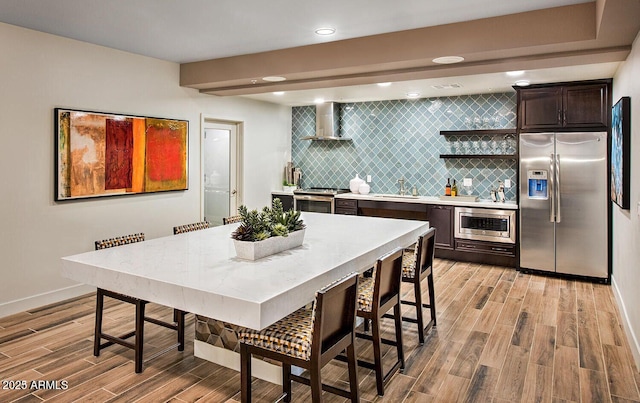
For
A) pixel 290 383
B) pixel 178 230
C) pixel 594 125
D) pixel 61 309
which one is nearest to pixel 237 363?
pixel 290 383

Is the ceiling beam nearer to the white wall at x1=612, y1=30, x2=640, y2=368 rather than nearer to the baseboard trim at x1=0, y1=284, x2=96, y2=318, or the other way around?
the white wall at x1=612, y1=30, x2=640, y2=368

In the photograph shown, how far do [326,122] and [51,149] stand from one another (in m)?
4.21

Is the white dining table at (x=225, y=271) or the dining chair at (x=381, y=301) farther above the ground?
the white dining table at (x=225, y=271)

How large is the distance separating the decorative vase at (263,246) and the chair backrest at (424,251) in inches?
38.1

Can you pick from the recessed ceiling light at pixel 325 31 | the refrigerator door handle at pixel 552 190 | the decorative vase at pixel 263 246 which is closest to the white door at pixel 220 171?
the recessed ceiling light at pixel 325 31

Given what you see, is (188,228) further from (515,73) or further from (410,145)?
(410,145)

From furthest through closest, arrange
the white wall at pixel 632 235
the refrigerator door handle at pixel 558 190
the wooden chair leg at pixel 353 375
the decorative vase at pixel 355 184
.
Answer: the decorative vase at pixel 355 184
the refrigerator door handle at pixel 558 190
the white wall at pixel 632 235
the wooden chair leg at pixel 353 375

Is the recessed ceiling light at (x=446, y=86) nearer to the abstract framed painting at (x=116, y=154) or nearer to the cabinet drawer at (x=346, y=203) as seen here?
the cabinet drawer at (x=346, y=203)

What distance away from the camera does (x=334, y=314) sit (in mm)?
2164

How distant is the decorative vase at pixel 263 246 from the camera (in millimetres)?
2697

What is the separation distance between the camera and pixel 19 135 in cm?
391

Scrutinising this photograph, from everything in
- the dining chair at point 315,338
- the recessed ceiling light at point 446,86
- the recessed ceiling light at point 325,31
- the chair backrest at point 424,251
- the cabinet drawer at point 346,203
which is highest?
the recessed ceiling light at point 325,31

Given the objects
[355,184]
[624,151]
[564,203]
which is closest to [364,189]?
[355,184]

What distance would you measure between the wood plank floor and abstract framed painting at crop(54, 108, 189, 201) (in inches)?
47.8
